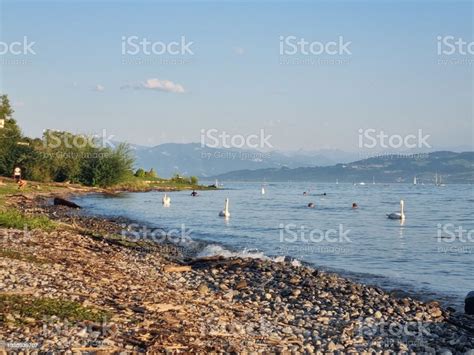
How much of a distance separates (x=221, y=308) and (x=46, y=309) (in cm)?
389

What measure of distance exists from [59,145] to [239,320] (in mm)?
85887

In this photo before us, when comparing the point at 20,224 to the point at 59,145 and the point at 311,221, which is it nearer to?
the point at 311,221

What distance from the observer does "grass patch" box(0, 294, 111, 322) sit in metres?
10.0

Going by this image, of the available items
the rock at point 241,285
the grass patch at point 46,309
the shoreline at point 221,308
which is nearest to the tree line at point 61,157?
the shoreline at point 221,308

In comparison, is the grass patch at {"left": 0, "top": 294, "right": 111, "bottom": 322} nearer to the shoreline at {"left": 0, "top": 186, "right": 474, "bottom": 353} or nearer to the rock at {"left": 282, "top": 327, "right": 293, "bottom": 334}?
the shoreline at {"left": 0, "top": 186, "right": 474, "bottom": 353}

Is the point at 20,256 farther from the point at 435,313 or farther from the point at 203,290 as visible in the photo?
the point at 435,313

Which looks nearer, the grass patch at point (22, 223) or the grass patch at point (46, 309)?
the grass patch at point (46, 309)

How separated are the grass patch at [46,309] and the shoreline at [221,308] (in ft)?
0.80

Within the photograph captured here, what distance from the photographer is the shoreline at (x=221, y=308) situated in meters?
9.74

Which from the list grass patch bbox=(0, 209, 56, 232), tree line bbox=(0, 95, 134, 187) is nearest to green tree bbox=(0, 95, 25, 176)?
tree line bbox=(0, 95, 134, 187)

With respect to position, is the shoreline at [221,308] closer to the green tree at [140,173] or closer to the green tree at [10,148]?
the green tree at [10,148]

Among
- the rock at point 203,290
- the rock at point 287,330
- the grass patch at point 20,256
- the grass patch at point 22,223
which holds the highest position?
the grass patch at point 22,223

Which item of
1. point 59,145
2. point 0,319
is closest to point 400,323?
point 0,319

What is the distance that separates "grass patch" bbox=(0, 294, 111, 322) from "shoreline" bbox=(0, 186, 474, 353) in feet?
0.80
